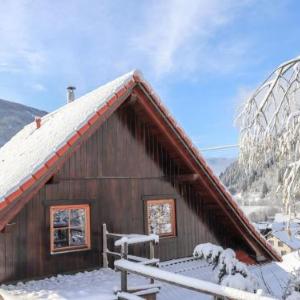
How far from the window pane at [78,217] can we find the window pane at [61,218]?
16 centimetres

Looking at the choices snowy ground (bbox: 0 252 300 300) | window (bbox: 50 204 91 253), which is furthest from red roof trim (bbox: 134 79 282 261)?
window (bbox: 50 204 91 253)

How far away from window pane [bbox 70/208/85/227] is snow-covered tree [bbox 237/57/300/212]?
5341mm

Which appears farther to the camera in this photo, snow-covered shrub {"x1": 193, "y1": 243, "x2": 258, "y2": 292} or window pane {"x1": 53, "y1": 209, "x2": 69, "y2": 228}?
window pane {"x1": 53, "y1": 209, "x2": 69, "y2": 228}

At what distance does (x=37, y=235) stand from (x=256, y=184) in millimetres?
5227

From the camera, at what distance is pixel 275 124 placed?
200 inches

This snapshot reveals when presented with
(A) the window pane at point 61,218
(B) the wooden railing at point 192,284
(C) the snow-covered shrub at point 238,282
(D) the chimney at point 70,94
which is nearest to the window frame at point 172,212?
(A) the window pane at point 61,218

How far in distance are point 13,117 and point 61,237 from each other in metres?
73.2

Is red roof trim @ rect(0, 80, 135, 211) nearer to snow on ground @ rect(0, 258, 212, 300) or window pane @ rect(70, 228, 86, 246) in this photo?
snow on ground @ rect(0, 258, 212, 300)

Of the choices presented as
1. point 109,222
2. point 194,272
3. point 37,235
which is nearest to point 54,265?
point 37,235

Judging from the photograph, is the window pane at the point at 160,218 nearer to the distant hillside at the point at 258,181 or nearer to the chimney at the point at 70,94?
the distant hillside at the point at 258,181

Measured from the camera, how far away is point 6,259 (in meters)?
8.21

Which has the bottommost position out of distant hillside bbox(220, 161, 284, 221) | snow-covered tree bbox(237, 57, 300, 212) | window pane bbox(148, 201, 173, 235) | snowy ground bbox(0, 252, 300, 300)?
snowy ground bbox(0, 252, 300, 300)

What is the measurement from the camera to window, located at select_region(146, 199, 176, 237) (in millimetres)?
10789

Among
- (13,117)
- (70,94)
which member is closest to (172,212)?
(70,94)
